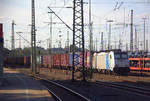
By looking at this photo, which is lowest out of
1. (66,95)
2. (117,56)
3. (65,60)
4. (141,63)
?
(66,95)

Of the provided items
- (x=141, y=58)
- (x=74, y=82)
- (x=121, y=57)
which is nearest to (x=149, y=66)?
(x=141, y=58)

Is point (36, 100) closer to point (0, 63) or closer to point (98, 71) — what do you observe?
point (0, 63)

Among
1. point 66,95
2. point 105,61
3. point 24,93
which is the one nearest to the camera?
point 66,95

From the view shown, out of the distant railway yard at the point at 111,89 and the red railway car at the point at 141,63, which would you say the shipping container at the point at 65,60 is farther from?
the distant railway yard at the point at 111,89

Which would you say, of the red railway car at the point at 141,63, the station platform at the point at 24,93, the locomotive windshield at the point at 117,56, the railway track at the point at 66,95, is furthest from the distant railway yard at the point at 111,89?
the red railway car at the point at 141,63

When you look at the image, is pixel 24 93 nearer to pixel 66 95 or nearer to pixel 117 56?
pixel 66 95

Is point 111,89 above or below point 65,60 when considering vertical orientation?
below

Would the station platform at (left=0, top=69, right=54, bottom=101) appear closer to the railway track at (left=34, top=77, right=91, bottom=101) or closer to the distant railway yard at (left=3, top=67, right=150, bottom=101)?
the railway track at (left=34, top=77, right=91, bottom=101)

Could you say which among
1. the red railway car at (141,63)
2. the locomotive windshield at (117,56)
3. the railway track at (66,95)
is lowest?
the railway track at (66,95)

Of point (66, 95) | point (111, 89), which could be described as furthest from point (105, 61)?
point (66, 95)

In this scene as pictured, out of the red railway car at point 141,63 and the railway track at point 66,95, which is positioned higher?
the red railway car at point 141,63

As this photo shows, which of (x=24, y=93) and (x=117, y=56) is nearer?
(x=24, y=93)

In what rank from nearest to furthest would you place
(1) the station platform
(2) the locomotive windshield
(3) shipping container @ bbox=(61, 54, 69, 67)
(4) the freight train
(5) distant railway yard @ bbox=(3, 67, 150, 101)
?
1. (1) the station platform
2. (5) distant railway yard @ bbox=(3, 67, 150, 101)
3. (4) the freight train
4. (2) the locomotive windshield
5. (3) shipping container @ bbox=(61, 54, 69, 67)

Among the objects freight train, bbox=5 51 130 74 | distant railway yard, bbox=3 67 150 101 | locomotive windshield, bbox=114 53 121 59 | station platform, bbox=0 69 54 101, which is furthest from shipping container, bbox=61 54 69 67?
station platform, bbox=0 69 54 101
